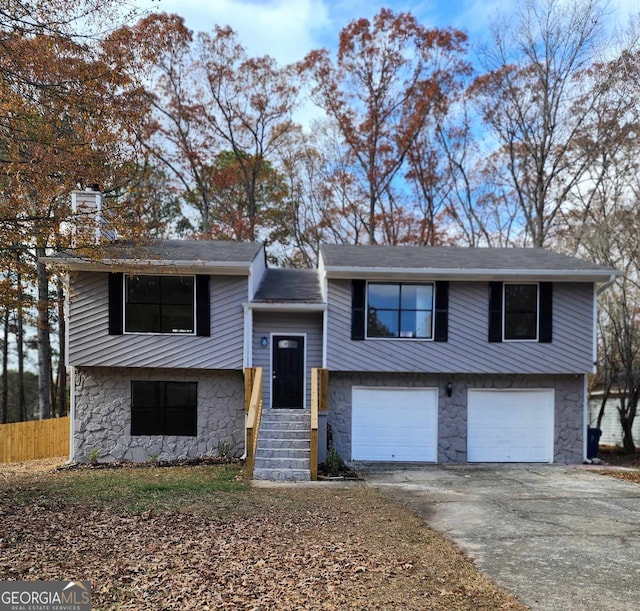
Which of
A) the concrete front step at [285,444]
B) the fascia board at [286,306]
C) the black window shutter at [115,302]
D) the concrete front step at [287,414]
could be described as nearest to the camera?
the concrete front step at [285,444]

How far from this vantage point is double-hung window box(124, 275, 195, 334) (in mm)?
12469

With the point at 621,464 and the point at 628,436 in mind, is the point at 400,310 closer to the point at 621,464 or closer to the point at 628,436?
the point at 621,464

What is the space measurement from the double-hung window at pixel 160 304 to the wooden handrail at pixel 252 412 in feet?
5.84

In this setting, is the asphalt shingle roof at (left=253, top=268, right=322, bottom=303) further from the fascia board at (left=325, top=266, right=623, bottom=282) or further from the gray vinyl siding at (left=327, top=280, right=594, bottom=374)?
the fascia board at (left=325, top=266, right=623, bottom=282)

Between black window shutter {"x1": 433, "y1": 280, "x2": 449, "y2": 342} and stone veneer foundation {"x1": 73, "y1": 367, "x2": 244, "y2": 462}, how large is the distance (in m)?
4.46

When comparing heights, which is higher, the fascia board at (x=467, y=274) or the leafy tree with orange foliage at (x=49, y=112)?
the leafy tree with orange foliage at (x=49, y=112)

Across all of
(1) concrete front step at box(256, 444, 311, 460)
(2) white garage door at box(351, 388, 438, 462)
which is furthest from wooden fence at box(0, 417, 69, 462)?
(2) white garage door at box(351, 388, 438, 462)

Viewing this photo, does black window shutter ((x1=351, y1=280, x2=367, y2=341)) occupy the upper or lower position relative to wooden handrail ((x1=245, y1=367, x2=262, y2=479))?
upper

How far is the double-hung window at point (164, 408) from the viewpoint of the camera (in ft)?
41.5

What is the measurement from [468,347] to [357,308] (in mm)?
2576

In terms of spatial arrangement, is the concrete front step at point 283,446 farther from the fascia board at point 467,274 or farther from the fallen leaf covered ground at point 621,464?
the fallen leaf covered ground at point 621,464

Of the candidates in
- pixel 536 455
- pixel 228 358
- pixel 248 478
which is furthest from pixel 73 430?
pixel 536 455

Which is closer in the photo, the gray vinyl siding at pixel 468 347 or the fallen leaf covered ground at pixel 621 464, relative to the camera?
the fallen leaf covered ground at pixel 621 464

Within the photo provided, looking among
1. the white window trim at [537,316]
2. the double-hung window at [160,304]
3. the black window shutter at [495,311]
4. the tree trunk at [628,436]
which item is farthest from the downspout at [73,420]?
the tree trunk at [628,436]
